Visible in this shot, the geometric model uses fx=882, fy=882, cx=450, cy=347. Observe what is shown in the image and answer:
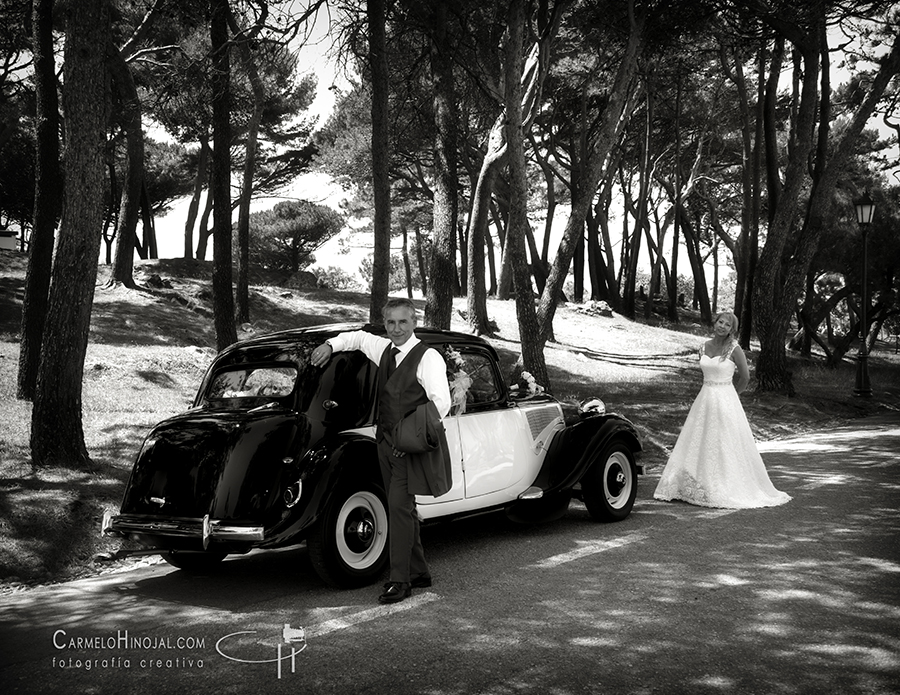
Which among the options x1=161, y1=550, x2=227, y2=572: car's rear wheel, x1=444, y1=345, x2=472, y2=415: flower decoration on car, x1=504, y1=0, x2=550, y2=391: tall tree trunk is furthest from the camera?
x1=504, y1=0, x2=550, y2=391: tall tree trunk

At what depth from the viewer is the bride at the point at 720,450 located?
8367 millimetres

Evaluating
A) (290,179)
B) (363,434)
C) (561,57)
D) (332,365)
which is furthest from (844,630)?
(290,179)

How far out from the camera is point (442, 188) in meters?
14.2

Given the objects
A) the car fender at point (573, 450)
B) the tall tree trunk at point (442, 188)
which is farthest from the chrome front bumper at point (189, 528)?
the tall tree trunk at point (442, 188)

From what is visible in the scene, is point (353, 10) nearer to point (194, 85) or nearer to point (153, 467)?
point (194, 85)

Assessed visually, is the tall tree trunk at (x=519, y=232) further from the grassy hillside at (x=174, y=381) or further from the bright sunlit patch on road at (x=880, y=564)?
the bright sunlit patch on road at (x=880, y=564)

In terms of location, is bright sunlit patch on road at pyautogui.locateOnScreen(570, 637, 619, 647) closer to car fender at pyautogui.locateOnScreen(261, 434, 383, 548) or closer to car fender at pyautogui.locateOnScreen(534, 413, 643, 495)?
car fender at pyautogui.locateOnScreen(261, 434, 383, 548)

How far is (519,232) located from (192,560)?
8474mm

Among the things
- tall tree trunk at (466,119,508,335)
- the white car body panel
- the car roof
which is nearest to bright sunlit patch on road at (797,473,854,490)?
the white car body panel

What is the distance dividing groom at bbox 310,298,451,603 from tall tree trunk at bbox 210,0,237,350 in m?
8.79

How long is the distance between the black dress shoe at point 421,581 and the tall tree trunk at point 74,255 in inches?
172

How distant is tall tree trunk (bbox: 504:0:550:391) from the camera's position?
13.2m

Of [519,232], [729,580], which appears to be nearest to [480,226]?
[519,232]

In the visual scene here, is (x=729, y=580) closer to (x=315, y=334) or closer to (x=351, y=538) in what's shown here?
(x=351, y=538)
